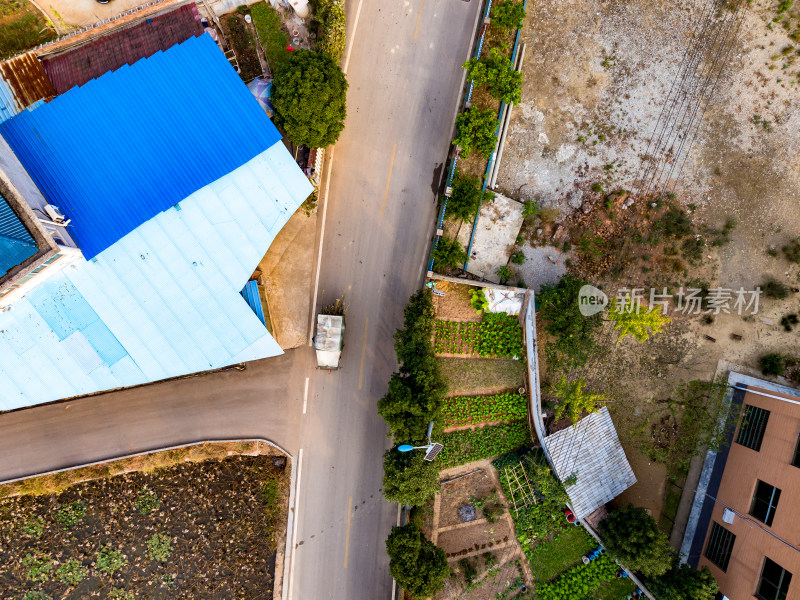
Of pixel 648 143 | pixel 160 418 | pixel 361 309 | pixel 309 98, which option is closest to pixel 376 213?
pixel 361 309

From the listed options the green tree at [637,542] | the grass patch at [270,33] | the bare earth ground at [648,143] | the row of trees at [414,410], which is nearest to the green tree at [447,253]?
the row of trees at [414,410]

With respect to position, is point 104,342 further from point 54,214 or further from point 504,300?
point 504,300

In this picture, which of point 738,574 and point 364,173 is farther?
point 364,173

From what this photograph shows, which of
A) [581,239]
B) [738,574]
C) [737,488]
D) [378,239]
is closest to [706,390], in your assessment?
[737,488]

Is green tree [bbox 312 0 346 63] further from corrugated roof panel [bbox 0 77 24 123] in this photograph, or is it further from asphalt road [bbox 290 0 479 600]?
corrugated roof panel [bbox 0 77 24 123]

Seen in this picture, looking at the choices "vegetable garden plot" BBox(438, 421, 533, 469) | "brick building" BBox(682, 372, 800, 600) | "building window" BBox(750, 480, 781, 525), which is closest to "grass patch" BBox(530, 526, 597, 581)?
"vegetable garden plot" BBox(438, 421, 533, 469)

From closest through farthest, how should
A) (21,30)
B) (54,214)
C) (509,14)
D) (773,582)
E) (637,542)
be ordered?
(54,214) → (773,582) → (637,542) → (509,14) → (21,30)

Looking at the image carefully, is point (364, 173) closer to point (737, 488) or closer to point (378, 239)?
point (378, 239)
